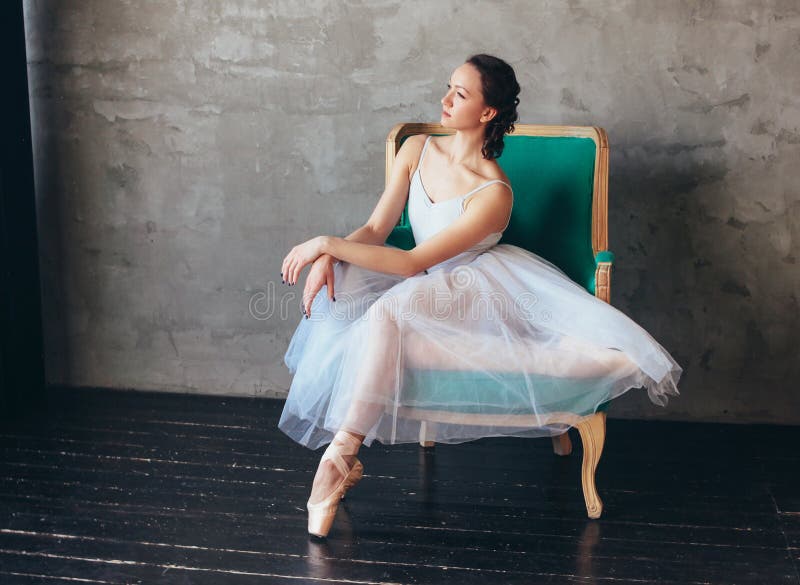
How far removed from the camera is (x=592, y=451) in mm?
2420

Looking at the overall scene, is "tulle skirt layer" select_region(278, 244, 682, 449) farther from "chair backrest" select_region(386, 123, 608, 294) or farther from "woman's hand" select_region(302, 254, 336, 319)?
"chair backrest" select_region(386, 123, 608, 294)

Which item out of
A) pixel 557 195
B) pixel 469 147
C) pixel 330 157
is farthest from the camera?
pixel 330 157

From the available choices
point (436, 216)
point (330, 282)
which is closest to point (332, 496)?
point (330, 282)

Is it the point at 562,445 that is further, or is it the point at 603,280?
the point at 562,445

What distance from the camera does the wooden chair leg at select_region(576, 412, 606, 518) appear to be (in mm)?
2410

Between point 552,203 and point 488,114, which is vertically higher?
point 488,114

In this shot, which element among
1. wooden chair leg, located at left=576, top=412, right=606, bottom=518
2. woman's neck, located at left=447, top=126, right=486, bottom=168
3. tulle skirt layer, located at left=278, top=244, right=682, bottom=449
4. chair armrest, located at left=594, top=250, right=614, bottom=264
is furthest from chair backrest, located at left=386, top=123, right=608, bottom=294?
wooden chair leg, located at left=576, top=412, right=606, bottom=518

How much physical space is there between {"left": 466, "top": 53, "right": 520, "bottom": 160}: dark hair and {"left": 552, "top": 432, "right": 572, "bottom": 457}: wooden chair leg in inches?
37.7

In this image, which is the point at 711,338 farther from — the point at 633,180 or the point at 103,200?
the point at 103,200

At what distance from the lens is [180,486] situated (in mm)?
2584

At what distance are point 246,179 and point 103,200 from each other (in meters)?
0.58

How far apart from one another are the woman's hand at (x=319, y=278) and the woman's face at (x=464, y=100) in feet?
1.77

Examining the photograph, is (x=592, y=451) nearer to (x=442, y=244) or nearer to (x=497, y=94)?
(x=442, y=244)

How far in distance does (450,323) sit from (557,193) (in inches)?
28.5
